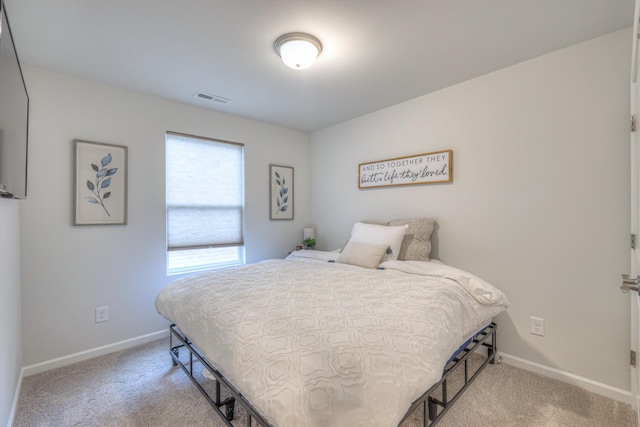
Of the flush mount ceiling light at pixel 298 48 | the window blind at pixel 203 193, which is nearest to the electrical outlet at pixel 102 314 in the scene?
the window blind at pixel 203 193

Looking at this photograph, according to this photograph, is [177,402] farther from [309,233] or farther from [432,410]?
[309,233]

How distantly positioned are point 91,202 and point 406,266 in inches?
108

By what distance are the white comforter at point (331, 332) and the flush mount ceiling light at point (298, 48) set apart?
1.54 m

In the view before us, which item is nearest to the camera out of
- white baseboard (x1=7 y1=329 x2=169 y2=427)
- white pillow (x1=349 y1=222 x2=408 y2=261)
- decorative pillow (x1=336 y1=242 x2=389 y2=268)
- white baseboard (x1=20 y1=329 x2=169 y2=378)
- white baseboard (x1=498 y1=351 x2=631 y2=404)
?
white baseboard (x1=498 y1=351 x2=631 y2=404)

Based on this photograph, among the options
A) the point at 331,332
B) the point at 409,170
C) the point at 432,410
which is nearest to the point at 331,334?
the point at 331,332

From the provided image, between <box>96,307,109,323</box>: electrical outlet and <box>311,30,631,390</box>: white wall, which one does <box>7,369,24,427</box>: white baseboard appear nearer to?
<box>96,307,109,323</box>: electrical outlet

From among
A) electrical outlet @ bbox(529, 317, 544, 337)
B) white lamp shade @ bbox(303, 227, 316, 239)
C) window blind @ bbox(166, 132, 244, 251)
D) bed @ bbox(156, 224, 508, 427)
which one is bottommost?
electrical outlet @ bbox(529, 317, 544, 337)

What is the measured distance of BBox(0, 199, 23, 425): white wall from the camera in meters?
1.47

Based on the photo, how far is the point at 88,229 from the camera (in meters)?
2.44

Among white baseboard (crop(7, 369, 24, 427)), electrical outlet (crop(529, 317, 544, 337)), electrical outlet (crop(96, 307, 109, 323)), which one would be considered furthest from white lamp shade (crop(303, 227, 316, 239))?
white baseboard (crop(7, 369, 24, 427))

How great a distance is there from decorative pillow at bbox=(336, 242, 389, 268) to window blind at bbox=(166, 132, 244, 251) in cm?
147

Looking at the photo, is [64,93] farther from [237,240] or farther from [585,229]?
[585,229]

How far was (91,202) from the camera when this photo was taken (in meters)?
2.44

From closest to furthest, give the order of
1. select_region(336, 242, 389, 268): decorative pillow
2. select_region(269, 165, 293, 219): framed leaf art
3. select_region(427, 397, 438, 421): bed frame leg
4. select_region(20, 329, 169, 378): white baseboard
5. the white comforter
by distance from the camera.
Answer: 1. the white comforter
2. select_region(427, 397, 438, 421): bed frame leg
3. select_region(20, 329, 169, 378): white baseboard
4. select_region(336, 242, 389, 268): decorative pillow
5. select_region(269, 165, 293, 219): framed leaf art
